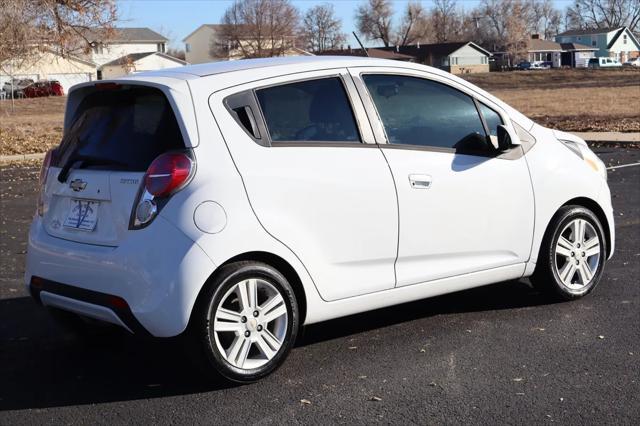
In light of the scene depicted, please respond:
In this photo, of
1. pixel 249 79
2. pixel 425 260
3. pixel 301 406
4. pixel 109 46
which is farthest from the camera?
pixel 109 46

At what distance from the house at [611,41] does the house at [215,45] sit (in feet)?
223

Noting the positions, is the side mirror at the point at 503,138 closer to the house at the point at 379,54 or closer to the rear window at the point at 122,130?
the house at the point at 379,54

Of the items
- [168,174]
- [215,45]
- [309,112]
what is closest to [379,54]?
[309,112]

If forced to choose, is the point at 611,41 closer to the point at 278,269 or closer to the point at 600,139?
the point at 600,139

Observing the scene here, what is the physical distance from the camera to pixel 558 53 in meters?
142

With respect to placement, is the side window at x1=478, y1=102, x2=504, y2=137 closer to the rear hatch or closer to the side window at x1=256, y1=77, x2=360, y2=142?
the side window at x1=256, y1=77, x2=360, y2=142

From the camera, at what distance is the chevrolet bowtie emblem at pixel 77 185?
4.89 m

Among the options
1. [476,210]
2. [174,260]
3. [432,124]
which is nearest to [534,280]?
[476,210]

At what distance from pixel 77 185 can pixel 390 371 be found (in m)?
1.98

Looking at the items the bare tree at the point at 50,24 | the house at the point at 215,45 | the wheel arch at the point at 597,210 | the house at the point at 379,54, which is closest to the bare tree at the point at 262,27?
the house at the point at 215,45

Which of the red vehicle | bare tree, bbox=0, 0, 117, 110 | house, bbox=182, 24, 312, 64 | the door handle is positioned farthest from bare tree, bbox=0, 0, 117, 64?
the red vehicle

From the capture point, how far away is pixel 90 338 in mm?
5609

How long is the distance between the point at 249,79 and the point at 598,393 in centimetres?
244

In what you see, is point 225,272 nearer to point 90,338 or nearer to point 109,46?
point 90,338
